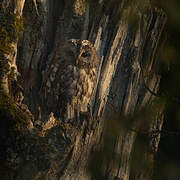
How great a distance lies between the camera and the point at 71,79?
2664mm

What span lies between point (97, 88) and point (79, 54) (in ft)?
1.36

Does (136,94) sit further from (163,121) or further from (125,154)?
(163,121)

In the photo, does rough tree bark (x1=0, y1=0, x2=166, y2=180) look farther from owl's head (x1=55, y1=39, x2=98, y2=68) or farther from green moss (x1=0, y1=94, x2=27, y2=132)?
owl's head (x1=55, y1=39, x2=98, y2=68)

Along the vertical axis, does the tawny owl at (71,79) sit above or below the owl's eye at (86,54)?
below

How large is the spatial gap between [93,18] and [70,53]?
47 cm

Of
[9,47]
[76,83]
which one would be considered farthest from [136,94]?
[9,47]

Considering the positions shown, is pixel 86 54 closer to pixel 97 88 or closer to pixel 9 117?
pixel 97 88

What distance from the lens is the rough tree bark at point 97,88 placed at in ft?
6.95

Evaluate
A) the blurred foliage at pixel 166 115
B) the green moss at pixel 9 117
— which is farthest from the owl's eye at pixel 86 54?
the green moss at pixel 9 117

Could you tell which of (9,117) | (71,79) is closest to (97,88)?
(71,79)

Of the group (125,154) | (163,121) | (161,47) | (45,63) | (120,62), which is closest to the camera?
(45,63)

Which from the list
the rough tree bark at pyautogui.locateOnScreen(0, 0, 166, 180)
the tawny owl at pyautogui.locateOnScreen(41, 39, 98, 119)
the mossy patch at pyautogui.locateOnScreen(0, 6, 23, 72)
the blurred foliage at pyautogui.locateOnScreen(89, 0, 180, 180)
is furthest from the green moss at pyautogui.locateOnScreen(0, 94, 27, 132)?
the blurred foliage at pyautogui.locateOnScreen(89, 0, 180, 180)

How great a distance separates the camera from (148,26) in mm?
3389

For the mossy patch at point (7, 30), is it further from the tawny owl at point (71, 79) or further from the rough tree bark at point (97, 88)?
the tawny owl at point (71, 79)
